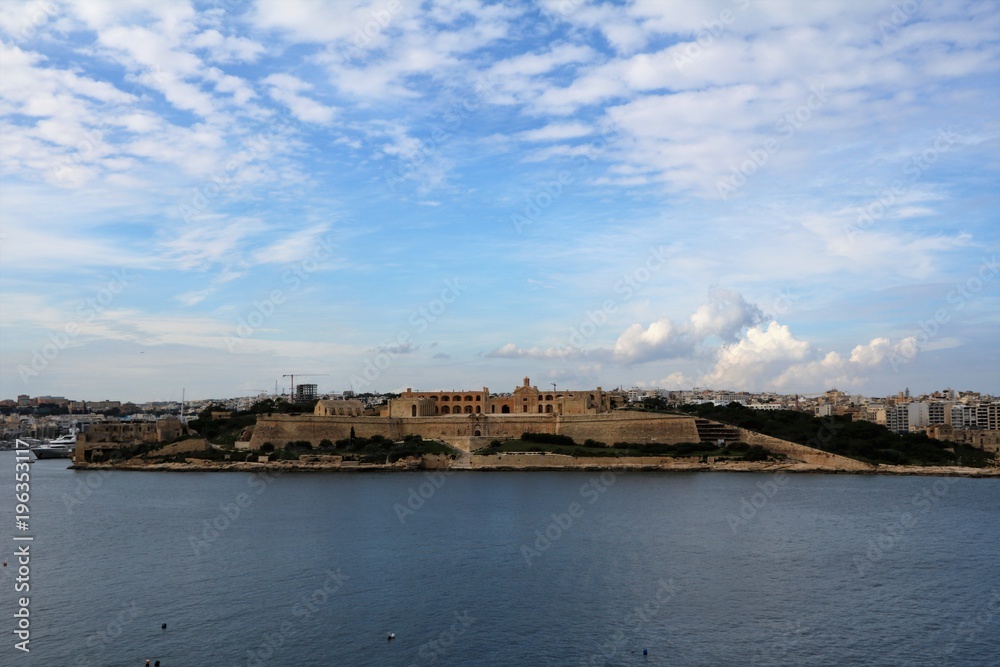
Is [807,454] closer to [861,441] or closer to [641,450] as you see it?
[861,441]

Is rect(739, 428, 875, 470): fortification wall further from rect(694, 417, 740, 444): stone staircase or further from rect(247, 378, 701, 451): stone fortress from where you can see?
rect(247, 378, 701, 451): stone fortress

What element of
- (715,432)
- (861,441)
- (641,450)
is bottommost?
(641,450)

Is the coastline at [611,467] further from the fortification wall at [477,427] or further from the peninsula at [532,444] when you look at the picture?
the fortification wall at [477,427]

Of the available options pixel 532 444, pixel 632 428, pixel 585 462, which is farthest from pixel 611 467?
pixel 632 428

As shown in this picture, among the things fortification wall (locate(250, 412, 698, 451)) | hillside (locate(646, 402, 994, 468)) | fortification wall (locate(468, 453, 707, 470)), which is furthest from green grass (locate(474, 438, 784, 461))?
hillside (locate(646, 402, 994, 468))

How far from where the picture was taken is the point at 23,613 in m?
14.4

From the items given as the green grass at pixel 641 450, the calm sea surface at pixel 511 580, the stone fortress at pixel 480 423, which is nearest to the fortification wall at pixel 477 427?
the stone fortress at pixel 480 423

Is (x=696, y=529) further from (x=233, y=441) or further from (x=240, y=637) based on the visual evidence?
(x=233, y=441)

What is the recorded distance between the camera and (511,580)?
57.6 ft

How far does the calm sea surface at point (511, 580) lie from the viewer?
1323 cm

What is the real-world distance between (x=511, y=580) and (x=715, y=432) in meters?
32.9

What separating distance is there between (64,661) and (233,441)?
41.4 meters

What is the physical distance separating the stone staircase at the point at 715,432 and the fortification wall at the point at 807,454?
4.55 ft

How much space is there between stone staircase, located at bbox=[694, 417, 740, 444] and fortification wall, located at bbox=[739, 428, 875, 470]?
1.39 m
